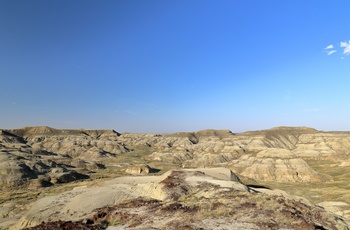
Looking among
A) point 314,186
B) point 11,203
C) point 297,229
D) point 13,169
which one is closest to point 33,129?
point 13,169

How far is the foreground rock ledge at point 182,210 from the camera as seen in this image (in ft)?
68.8

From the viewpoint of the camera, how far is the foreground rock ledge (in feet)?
68.8

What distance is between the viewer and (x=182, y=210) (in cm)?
2394

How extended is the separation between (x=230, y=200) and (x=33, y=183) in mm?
57956

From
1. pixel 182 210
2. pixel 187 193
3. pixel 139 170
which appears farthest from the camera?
pixel 139 170

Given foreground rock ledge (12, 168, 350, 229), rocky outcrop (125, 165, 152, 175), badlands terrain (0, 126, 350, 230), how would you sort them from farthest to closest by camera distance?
rocky outcrop (125, 165, 152, 175) → badlands terrain (0, 126, 350, 230) → foreground rock ledge (12, 168, 350, 229)

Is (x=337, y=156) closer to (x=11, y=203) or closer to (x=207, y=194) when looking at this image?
(x=207, y=194)

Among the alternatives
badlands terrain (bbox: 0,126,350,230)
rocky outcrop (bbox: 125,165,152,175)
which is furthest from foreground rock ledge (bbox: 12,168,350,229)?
rocky outcrop (bbox: 125,165,152,175)

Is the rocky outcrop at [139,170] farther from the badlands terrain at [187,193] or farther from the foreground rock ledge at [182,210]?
the foreground rock ledge at [182,210]

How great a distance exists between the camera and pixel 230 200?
26516 mm

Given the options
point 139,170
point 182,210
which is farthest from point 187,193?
point 139,170

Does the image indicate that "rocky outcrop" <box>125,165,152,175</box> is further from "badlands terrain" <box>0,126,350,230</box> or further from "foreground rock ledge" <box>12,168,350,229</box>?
"foreground rock ledge" <box>12,168,350,229</box>

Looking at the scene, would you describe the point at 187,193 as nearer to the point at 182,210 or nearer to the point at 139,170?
the point at 182,210

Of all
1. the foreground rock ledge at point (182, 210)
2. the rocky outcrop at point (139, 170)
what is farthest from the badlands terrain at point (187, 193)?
the rocky outcrop at point (139, 170)
